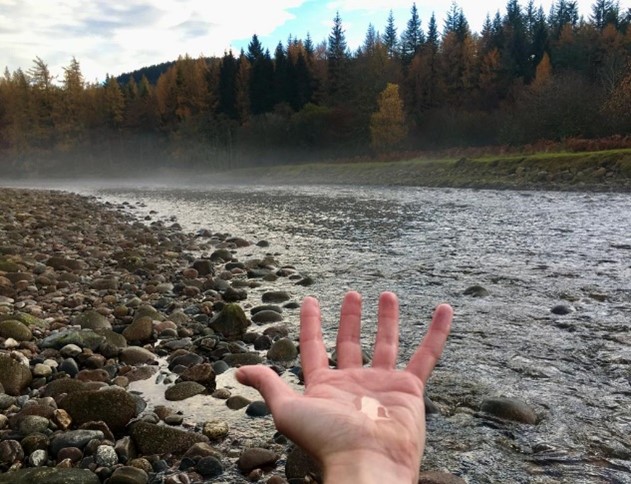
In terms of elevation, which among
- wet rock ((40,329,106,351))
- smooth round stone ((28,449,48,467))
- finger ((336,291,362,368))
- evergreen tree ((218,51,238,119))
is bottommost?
smooth round stone ((28,449,48,467))

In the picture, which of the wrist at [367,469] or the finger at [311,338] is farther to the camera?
the finger at [311,338]

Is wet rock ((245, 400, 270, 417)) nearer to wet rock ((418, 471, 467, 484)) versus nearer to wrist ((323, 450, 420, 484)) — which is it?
wet rock ((418, 471, 467, 484))

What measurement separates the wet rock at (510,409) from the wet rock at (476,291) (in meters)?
3.81

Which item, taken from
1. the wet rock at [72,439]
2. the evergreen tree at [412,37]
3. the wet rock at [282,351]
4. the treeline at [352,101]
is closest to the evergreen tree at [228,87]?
the treeline at [352,101]

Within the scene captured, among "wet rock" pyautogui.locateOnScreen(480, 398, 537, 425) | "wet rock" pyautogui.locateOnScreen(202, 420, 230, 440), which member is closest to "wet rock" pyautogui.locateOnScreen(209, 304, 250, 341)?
"wet rock" pyautogui.locateOnScreen(202, 420, 230, 440)

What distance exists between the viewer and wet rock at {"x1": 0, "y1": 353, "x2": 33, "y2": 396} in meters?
4.37

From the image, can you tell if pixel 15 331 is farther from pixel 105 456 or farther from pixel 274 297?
pixel 274 297

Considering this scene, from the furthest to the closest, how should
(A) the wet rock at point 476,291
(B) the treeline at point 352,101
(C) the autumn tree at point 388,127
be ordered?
1. (C) the autumn tree at point 388,127
2. (B) the treeline at point 352,101
3. (A) the wet rock at point 476,291

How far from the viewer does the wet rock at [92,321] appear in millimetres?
6207

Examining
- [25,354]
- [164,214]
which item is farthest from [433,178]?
[25,354]

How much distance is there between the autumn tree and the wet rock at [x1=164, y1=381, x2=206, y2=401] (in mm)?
59929

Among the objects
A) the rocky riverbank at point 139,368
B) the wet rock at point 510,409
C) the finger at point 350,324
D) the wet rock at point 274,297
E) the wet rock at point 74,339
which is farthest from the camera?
the wet rock at point 274,297

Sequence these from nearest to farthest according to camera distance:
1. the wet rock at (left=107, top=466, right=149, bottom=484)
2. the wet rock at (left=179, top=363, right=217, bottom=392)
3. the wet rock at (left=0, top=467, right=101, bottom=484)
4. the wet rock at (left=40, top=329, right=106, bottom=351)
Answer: the wet rock at (left=0, top=467, right=101, bottom=484)
the wet rock at (left=107, top=466, right=149, bottom=484)
the wet rock at (left=179, top=363, right=217, bottom=392)
the wet rock at (left=40, top=329, right=106, bottom=351)

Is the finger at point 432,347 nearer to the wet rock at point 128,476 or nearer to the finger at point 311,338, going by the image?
the finger at point 311,338
